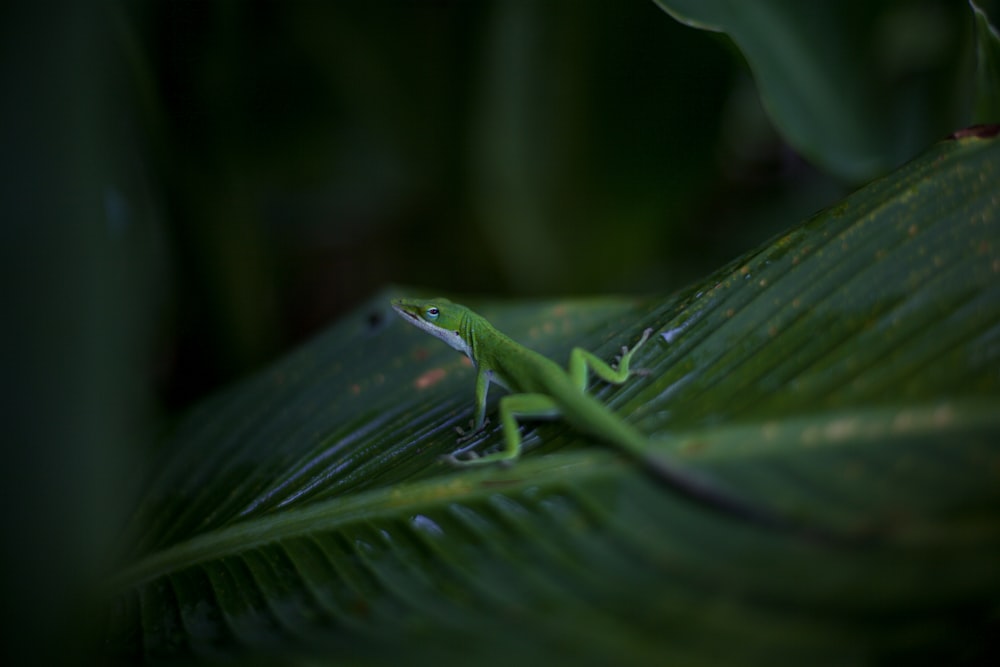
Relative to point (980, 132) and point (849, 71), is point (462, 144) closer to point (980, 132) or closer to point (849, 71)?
point (849, 71)

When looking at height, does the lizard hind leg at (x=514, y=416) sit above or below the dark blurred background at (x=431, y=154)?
below

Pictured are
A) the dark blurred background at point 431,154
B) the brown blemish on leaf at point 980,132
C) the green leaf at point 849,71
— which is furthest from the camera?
the dark blurred background at point 431,154

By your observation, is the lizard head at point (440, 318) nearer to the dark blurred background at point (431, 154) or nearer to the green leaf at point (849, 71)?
the dark blurred background at point (431, 154)

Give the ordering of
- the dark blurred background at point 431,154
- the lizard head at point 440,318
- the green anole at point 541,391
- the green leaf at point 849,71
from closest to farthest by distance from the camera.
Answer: the green anole at point 541,391 < the lizard head at point 440,318 < the green leaf at point 849,71 < the dark blurred background at point 431,154

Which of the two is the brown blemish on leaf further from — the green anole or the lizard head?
the lizard head

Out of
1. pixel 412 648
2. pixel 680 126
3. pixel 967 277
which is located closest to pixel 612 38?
pixel 680 126

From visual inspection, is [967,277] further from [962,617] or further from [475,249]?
[475,249]

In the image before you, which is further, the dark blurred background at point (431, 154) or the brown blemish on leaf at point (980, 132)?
the dark blurred background at point (431, 154)

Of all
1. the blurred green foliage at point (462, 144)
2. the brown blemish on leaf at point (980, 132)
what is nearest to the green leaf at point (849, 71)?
the blurred green foliage at point (462, 144)

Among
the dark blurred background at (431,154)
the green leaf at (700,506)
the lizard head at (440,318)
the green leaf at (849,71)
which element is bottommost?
the green leaf at (700,506)
